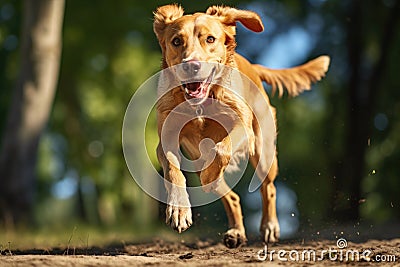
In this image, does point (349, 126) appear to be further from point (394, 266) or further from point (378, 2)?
point (394, 266)

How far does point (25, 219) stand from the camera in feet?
40.8

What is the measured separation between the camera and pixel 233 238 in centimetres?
625

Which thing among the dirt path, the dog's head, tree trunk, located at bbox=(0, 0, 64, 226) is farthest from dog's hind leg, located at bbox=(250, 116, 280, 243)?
tree trunk, located at bbox=(0, 0, 64, 226)

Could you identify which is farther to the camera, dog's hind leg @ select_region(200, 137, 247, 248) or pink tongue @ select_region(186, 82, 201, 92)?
dog's hind leg @ select_region(200, 137, 247, 248)

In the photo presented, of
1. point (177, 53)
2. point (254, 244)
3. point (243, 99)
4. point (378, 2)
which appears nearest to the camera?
point (177, 53)

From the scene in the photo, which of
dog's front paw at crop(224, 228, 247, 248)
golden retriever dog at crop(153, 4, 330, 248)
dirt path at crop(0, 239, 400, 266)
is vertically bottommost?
dirt path at crop(0, 239, 400, 266)

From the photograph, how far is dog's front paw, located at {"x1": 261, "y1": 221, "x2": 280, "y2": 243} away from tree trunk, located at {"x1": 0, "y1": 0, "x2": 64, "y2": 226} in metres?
6.29

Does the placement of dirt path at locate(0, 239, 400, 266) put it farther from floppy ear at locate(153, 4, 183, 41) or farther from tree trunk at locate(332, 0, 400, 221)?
tree trunk at locate(332, 0, 400, 221)

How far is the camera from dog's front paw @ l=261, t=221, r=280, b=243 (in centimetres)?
688

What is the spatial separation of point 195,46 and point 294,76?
104 inches

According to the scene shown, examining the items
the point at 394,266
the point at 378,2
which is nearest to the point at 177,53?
the point at 394,266

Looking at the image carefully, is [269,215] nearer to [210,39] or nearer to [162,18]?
[210,39]

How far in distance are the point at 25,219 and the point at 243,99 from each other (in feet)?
24.6

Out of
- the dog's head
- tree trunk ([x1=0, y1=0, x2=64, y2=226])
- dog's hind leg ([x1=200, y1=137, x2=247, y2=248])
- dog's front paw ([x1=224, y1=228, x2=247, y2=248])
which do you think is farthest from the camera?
tree trunk ([x1=0, y1=0, x2=64, y2=226])
